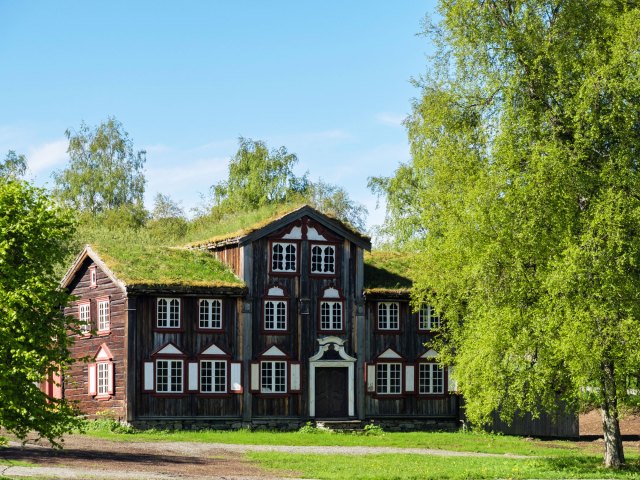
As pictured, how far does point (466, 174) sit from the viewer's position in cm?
3431

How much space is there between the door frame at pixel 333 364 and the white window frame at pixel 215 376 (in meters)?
3.75

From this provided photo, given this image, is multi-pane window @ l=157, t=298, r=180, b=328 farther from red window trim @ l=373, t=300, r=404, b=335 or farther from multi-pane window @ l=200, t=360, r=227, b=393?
Result: red window trim @ l=373, t=300, r=404, b=335

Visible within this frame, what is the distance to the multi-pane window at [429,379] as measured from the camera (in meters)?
49.7

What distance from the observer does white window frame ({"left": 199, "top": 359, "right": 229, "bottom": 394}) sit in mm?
45438

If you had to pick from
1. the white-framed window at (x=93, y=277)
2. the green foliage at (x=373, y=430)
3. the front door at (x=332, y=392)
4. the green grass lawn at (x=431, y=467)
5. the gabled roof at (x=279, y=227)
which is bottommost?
the green foliage at (x=373, y=430)

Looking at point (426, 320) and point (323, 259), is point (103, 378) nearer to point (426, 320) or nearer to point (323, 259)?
point (323, 259)

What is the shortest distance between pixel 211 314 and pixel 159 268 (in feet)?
9.32

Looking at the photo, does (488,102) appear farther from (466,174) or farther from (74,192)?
(74,192)

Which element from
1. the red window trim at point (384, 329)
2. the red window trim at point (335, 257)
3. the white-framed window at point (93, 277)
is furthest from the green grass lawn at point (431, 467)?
the white-framed window at point (93, 277)

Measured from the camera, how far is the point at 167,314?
1769 inches

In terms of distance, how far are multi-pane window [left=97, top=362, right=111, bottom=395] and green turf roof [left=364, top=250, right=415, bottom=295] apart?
11341 mm

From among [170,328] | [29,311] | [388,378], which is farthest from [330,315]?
[29,311]

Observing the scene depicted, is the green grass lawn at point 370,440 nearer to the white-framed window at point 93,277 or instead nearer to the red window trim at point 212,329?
the red window trim at point 212,329

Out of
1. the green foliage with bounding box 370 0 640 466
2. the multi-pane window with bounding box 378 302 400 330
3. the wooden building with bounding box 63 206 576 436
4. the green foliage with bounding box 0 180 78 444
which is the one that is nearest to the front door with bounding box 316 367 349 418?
the wooden building with bounding box 63 206 576 436
